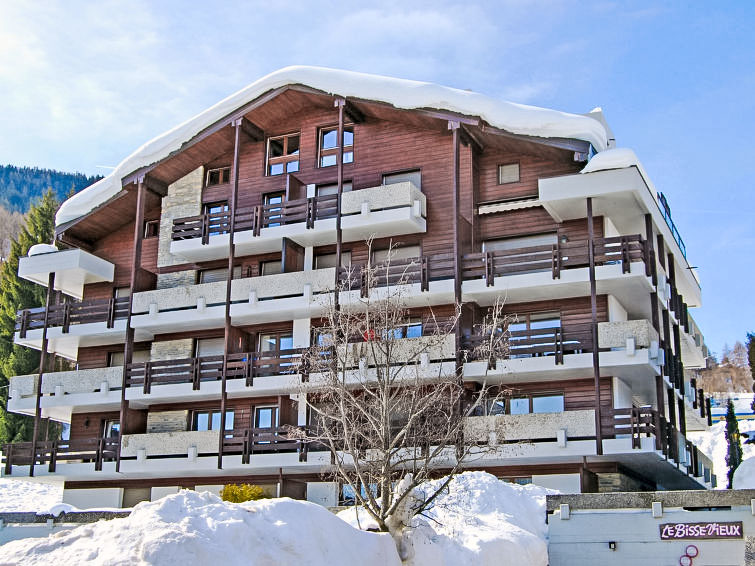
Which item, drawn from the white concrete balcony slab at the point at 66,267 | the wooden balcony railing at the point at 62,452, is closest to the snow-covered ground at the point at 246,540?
the wooden balcony railing at the point at 62,452

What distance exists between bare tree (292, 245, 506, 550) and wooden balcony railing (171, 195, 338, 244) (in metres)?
2.50

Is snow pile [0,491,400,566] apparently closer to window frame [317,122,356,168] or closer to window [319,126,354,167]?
window frame [317,122,356,168]

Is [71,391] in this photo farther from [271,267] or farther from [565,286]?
[565,286]

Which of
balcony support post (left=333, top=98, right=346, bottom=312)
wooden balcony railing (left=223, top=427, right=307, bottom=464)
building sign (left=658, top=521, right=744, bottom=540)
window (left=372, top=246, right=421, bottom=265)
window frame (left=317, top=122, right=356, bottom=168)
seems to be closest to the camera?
building sign (left=658, top=521, right=744, bottom=540)

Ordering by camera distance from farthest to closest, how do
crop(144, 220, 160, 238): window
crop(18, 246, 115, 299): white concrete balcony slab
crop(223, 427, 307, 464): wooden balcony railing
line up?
crop(144, 220, 160, 238): window → crop(18, 246, 115, 299): white concrete balcony slab → crop(223, 427, 307, 464): wooden balcony railing

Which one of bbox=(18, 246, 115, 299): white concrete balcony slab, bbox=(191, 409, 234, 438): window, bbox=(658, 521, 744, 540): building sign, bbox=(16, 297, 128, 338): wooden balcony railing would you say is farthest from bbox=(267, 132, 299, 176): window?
bbox=(658, 521, 744, 540): building sign

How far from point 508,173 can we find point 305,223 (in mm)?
6730

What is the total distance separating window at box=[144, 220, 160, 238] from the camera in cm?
3709

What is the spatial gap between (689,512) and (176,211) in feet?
72.0

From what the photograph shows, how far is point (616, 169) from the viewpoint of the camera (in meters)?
28.0

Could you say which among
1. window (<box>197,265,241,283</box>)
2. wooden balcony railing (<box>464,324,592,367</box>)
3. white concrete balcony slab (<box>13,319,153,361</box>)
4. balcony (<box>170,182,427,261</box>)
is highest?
balcony (<box>170,182,427,261</box>)

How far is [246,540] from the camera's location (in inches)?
519

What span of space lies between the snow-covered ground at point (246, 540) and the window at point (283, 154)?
17.6 m

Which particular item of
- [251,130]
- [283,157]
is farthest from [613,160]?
[251,130]
